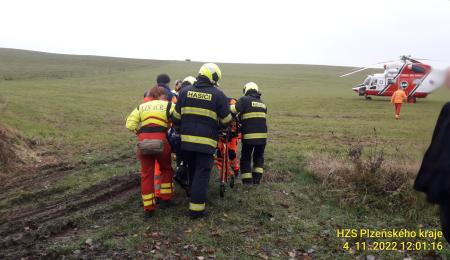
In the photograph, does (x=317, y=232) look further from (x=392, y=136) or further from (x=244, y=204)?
(x=392, y=136)

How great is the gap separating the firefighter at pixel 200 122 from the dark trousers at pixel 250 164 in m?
1.83

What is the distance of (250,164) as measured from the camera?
27.7ft

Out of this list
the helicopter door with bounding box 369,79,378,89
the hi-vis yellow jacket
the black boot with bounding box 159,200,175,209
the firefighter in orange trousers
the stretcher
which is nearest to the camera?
the hi-vis yellow jacket

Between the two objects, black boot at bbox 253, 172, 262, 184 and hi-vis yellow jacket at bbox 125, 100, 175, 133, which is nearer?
hi-vis yellow jacket at bbox 125, 100, 175, 133

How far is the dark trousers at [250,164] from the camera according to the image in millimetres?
8336

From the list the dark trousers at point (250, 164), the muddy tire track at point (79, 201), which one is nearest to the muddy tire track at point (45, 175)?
the muddy tire track at point (79, 201)

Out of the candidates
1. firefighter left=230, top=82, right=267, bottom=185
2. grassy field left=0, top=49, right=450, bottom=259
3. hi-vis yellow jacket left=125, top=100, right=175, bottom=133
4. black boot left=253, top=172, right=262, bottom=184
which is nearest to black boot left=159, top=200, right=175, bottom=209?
grassy field left=0, top=49, right=450, bottom=259

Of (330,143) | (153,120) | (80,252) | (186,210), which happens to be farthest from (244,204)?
(330,143)

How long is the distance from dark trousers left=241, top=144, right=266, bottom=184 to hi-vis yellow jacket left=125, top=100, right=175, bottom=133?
7.41ft

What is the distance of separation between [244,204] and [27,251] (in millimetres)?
3574

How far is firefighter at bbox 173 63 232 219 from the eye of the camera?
21.2 ft

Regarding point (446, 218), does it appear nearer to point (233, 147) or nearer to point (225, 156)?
point (225, 156)

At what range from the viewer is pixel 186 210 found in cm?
691

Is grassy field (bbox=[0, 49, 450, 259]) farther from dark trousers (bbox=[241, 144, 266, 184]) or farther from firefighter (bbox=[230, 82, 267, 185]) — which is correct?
firefighter (bbox=[230, 82, 267, 185])
